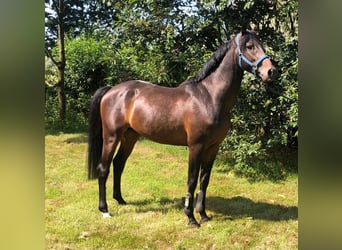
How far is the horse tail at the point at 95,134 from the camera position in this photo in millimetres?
2193

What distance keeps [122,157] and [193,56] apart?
866 mm

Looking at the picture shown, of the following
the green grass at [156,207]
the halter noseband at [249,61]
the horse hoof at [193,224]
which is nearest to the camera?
the halter noseband at [249,61]

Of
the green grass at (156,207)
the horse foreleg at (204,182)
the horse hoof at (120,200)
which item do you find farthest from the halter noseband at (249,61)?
the horse hoof at (120,200)

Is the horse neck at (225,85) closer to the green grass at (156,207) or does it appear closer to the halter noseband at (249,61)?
the halter noseband at (249,61)

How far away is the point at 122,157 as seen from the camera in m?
2.21

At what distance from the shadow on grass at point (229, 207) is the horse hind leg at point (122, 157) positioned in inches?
4.7

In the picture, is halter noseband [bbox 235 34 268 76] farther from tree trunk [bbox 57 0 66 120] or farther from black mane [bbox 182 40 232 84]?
tree trunk [bbox 57 0 66 120]

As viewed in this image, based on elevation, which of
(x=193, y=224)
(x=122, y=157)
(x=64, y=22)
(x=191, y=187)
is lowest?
(x=193, y=224)

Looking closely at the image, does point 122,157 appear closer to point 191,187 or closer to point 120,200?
point 120,200

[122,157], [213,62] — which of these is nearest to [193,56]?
[213,62]

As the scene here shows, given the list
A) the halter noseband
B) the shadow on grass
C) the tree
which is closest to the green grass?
the shadow on grass

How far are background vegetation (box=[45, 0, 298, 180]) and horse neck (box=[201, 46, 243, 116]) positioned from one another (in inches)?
11.9
